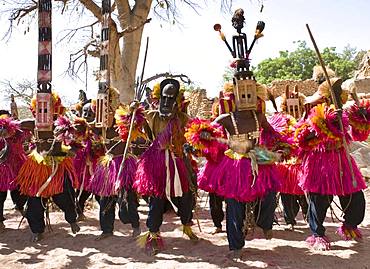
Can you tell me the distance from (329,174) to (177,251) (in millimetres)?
1689

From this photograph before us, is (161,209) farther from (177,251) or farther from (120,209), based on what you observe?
(120,209)

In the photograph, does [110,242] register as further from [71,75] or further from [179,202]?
[71,75]

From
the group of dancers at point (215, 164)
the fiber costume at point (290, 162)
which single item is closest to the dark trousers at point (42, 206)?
the group of dancers at point (215, 164)

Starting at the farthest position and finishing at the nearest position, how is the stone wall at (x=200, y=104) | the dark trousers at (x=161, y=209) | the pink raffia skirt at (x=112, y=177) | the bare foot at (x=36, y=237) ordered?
1. the stone wall at (x=200, y=104)
2. the bare foot at (x=36, y=237)
3. the pink raffia skirt at (x=112, y=177)
4. the dark trousers at (x=161, y=209)

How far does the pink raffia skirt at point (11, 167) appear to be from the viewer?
5457 millimetres

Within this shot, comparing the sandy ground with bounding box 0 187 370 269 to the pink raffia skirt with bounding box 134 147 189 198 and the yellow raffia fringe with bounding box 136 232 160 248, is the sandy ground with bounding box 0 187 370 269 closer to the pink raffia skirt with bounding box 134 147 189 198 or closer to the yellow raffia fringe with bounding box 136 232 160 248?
the yellow raffia fringe with bounding box 136 232 160 248

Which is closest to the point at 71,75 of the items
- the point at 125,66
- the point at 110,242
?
the point at 125,66

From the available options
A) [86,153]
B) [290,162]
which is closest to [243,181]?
[290,162]

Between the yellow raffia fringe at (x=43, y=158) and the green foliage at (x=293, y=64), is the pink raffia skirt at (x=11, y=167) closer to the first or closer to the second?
the yellow raffia fringe at (x=43, y=158)

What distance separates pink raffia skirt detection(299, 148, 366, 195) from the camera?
419 centimetres

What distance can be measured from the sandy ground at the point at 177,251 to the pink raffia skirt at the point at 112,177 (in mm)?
599

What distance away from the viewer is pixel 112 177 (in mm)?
4867

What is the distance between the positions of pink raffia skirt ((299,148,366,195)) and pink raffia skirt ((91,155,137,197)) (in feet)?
6.02

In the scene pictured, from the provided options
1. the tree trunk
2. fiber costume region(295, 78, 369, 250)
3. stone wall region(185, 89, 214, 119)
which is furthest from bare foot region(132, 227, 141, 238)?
stone wall region(185, 89, 214, 119)
